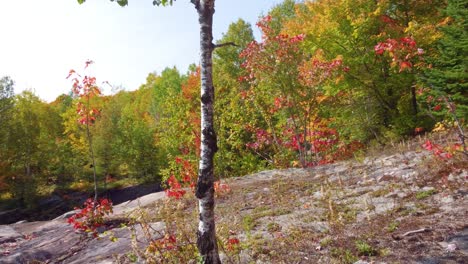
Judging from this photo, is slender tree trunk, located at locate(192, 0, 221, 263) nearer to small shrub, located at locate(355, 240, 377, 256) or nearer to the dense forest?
small shrub, located at locate(355, 240, 377, 256)

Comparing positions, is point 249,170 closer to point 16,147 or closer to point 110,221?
point 110,221

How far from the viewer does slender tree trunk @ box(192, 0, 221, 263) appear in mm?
3957

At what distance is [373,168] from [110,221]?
7.20m

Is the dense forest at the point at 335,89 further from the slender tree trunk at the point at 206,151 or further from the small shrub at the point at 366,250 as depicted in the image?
the slender tree trunk at the point at 206,151

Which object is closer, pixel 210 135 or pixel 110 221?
pixel 210 135

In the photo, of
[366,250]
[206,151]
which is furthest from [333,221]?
[206,151]

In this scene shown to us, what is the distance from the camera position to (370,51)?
44.0 ft

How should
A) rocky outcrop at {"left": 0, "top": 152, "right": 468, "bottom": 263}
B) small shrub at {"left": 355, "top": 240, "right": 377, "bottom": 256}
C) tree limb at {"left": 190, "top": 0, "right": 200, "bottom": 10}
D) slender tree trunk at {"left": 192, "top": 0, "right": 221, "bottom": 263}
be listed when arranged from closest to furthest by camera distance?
1. slender tree trunk at {"left": 192, "top": 0, "right": 221, "bottom": 263}
2. tree limb at {"left": 190, "top": 0, "right": 200, "bottom": 10}
3. small shrub at {"left": 355, "top": 240, "right": 377, "bottom": 256}
4. rocky outcrop at {"left": 0, "top": 152, "right": 468, "bottom": 263}

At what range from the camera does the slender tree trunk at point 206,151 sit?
3.96m

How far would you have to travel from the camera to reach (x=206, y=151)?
405 centimetres

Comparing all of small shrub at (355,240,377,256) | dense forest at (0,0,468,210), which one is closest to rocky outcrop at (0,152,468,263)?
small shrub at (355,240,377,256)

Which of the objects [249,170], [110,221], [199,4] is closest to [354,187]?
[199,4]

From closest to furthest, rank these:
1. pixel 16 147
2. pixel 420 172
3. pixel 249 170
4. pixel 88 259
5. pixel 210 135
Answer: pixel 210 135, pixel 88 259, pixel 420 172, pixel 249 170, pixel 16 147

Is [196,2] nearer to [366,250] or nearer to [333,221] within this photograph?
[333,221]
